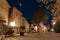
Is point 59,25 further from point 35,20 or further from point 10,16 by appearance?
point 35,20

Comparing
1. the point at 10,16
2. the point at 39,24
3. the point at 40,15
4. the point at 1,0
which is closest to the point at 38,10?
the point at 40,15

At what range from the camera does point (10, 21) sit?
96.4 feet

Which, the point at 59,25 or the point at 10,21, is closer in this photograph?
the point at 59,25

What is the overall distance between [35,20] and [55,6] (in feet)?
83.0

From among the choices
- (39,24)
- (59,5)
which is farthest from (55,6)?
(39,24)

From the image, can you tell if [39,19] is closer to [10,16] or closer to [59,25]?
[10,16]

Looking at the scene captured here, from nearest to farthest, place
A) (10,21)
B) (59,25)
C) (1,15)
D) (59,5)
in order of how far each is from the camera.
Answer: (59,5) → (59,25) → (1,15) → (10,21)

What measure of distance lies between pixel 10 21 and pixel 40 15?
41.7 ft

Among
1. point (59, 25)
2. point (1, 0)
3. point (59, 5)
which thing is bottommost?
point (59, 25)

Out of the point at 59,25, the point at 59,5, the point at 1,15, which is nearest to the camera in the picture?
the point at 59,5

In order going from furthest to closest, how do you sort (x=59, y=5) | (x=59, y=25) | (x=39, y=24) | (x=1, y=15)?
(x=39, y=24)
(x=1, y=15)
(x=59, y=25)
(x=59, y=5)

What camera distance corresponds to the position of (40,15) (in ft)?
132

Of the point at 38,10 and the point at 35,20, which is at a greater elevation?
the point at 38,10

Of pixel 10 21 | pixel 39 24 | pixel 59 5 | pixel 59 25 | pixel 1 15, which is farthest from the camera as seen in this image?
pixel 39 24
